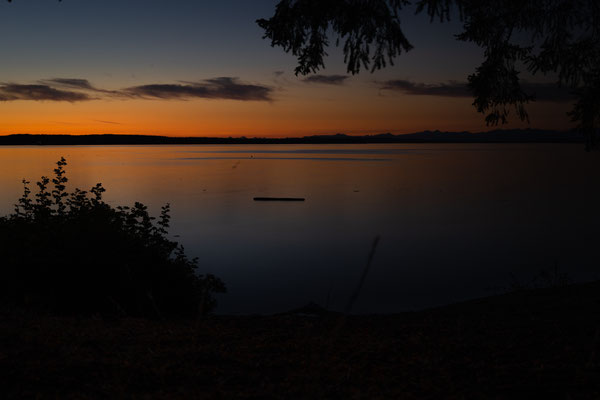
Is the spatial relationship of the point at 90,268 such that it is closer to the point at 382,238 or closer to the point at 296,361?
the point at 296,361

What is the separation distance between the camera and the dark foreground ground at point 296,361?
427 centimetres

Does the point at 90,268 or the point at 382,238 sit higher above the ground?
the point at 90,268

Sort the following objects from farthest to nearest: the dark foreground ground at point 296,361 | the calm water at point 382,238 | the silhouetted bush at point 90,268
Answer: the calm water at point 382,238 < the silhouetted bush at point 90,268 < the dark foreground ground at point 296,361

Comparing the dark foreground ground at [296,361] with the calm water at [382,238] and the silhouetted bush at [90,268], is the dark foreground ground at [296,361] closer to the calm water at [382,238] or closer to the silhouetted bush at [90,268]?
the silhouetted bush at [90,268]

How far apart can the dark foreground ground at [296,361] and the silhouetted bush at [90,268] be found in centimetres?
243

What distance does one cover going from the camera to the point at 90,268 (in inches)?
385

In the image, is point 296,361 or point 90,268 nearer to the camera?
point 296,361

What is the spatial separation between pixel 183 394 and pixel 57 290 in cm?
672

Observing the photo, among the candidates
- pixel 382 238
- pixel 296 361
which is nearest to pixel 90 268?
pixel 296 361

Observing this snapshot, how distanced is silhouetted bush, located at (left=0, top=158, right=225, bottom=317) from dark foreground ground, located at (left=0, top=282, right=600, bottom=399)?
2434mm

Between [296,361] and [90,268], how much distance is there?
6.30 meters

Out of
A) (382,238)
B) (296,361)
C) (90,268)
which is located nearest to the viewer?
(296,361)

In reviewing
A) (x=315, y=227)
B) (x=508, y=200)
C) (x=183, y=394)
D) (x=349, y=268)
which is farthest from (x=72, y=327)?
(x=508, y=200)

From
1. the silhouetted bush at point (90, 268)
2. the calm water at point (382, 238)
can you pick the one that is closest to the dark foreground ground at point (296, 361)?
the silhouetted bush at point (90, 268)
